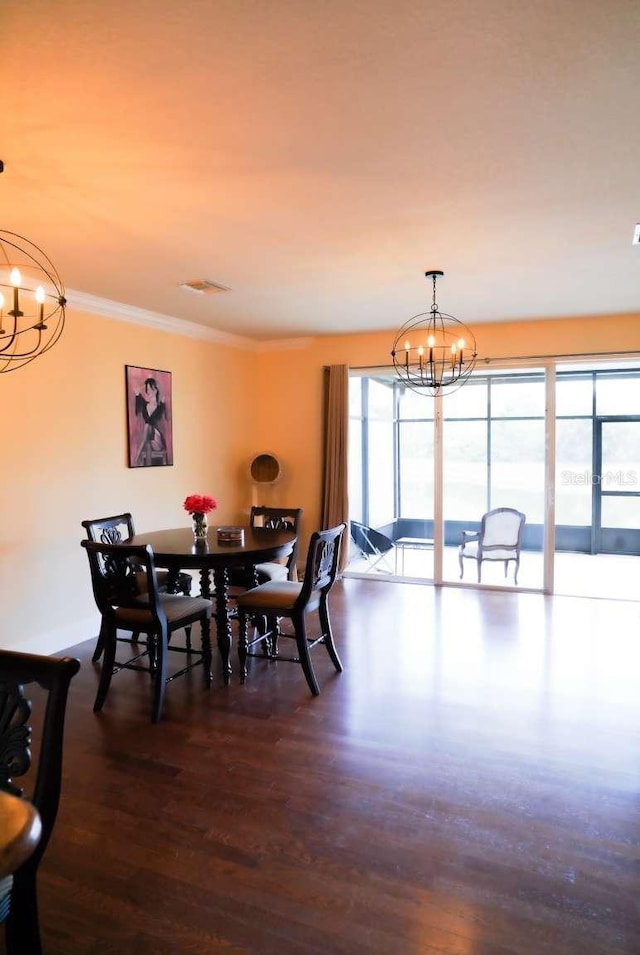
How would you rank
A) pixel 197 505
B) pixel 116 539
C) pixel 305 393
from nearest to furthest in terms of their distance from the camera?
pixel 197 505, pixel 116 539, pixel 305 393

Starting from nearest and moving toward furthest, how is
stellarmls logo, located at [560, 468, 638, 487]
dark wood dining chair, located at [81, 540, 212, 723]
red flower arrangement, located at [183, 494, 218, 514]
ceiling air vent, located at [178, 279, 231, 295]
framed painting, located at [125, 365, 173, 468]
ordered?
dark wood dining chair, located at [81, 540, 212, 723]
red flower arrangement, located at [183, 494, 218, 514]
ceiling air vent, located at [178, 279, 231, 295]
framed painting, located at [125, 365, 173, 468]
stellarmls logo, located at [560, 468, 638, 487]

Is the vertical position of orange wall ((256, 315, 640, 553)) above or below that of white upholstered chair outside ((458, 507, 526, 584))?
above

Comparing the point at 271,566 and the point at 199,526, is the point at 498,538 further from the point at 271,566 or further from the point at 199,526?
the point at 199,526

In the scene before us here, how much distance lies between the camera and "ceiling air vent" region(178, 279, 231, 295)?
4312 mm

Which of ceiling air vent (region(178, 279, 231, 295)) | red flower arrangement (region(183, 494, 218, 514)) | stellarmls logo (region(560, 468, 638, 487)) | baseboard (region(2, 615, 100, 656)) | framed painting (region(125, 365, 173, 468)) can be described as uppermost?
ceiling air vent (region(178, 279, 231, 295))

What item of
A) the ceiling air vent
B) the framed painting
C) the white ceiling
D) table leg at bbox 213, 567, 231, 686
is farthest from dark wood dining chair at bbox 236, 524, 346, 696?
the ceiling air vent

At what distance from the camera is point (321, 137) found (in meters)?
2.27

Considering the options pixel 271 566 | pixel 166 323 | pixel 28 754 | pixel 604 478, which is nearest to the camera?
pixel 28 754

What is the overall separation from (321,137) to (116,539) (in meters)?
3.06

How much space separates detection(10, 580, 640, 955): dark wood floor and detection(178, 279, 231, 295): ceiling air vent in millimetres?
2807

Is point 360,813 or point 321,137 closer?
point 321,137

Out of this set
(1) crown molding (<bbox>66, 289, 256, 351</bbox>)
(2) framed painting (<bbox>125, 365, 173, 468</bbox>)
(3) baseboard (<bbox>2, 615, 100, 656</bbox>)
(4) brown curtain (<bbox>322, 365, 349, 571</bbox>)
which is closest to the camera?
(3) baseboard (<bbox>2, 615, 100, 656</bbox>)

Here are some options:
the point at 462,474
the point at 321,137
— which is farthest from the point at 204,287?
the point at 462,474

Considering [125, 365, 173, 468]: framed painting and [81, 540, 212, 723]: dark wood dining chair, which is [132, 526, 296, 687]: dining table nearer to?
[81, 540, 212, 723]: dark wood dining chair
